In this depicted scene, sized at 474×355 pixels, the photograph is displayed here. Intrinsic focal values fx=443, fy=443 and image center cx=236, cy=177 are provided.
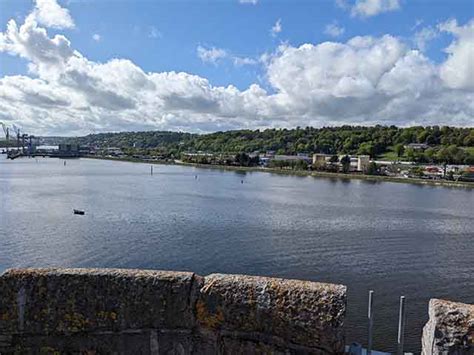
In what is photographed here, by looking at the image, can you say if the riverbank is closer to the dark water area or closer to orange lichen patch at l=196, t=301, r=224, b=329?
the dark water area

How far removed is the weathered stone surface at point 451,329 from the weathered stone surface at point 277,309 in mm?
612

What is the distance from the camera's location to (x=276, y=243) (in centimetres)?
3406

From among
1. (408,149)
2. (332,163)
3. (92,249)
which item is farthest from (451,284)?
(408,149)

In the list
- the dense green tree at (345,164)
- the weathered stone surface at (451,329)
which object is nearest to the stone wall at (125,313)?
the weathered stone surface at (451,329)

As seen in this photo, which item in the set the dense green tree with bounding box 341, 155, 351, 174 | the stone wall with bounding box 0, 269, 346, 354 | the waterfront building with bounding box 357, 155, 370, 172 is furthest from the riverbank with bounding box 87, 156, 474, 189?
the stone wall with bounding box 0, 269, 346, 354

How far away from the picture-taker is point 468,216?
56.6 meters

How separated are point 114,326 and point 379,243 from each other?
116 feet

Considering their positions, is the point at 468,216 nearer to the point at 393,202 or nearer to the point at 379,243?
the point at 393,202

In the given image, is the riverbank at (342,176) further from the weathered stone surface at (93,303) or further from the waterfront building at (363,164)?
the weathered stone surface at (93,303)

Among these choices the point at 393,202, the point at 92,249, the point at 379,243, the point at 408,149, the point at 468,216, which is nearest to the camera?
the point at 92,249

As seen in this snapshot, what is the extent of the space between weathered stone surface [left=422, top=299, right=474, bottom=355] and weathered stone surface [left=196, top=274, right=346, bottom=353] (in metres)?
0.61

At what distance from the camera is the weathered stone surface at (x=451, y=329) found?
9.66 feet

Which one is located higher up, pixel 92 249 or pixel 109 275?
pixel 109 275

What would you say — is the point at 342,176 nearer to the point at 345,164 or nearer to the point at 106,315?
the point at 345,164
